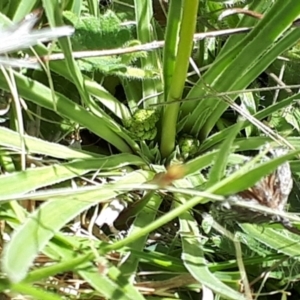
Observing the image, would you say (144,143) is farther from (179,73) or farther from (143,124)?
(179,73)

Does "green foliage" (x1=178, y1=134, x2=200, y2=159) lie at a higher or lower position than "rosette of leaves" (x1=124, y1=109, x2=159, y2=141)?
lower

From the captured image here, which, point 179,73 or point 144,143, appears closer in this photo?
point 179,73

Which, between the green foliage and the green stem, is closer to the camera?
the green stem

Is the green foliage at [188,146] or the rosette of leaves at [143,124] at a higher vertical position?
the rosette of leaves at [143,124]

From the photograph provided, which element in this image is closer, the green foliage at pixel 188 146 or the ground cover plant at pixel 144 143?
the ground cover plant at pixel 144 143

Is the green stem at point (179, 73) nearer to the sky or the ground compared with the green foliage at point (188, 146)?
nearer to the sky

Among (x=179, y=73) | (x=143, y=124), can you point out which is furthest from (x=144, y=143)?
(x=179, y=73)
